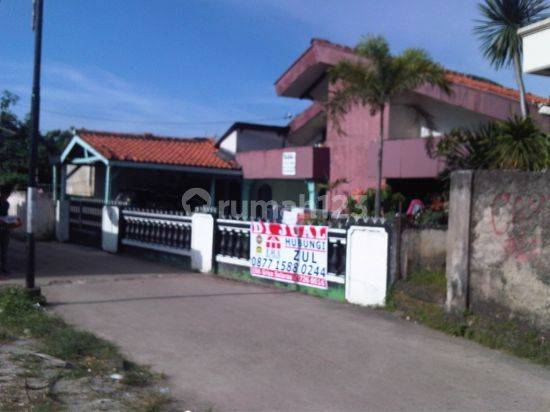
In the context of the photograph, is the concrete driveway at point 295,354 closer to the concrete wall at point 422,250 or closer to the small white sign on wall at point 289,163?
the concrete wall at point 422,250

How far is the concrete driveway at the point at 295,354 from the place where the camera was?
5.66 meters

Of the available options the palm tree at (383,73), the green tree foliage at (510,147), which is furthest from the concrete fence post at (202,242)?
the green tree foliage at (510,147)

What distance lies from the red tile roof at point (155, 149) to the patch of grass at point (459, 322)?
1226 centimetres

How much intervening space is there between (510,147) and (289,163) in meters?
10.3

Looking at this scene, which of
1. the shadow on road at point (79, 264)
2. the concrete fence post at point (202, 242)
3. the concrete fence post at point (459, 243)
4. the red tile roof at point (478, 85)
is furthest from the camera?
the red tile roof at point (478, 85)

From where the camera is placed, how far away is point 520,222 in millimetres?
7473

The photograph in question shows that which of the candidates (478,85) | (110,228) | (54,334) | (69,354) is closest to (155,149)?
(110,228)

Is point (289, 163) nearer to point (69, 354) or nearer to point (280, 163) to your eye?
point (280, 163)

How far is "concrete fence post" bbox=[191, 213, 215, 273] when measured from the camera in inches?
503

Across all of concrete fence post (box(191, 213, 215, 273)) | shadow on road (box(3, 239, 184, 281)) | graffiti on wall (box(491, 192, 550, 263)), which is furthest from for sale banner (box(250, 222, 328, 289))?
graffiti on wall (box(491, 192, 550, 263))

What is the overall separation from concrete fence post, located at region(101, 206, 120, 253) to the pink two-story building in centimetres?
535

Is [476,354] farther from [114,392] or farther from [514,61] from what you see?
[514,61]

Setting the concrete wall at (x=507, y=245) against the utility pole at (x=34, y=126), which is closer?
the concrete wall at (x=507, y=245)

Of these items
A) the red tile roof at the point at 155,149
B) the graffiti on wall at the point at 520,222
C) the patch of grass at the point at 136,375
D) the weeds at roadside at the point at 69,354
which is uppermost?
the red tile roof at the point at 155,149
